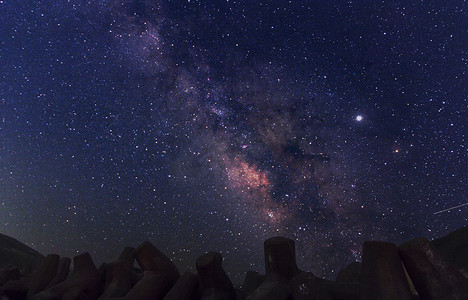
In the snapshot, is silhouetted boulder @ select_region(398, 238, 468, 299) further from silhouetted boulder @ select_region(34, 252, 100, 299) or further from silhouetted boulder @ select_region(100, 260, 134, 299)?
silhouetted boulder @ select_region(34, 252, 100, 299)

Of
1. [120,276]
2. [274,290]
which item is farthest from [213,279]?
[120,276]

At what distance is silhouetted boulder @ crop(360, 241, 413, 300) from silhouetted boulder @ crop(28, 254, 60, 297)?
3843 millimetres

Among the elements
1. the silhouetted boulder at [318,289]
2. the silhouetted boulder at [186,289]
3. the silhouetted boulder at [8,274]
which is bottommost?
the silhouetted boulder at [318,289]

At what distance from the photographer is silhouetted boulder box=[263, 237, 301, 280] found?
10.4 feet

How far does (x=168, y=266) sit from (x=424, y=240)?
261 centimetres

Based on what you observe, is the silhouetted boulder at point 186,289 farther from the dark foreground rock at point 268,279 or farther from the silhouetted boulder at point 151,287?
the silhouetted boulder at point 151,287

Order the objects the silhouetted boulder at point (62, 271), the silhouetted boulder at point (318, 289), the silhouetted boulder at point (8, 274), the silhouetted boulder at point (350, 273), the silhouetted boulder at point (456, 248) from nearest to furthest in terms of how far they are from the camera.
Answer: the silhouetted boulder at point (318, 289) → the silhouetted boulder at point (350, 273) → the silhouetted boulder at point (456, 248) → the silhouetted boulder at point (62, 271) → the silhouetted boulder at point (8, 274)

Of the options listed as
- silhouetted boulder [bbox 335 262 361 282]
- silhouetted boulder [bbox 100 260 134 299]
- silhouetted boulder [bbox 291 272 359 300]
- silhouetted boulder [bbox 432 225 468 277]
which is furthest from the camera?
silhouetted boulder [bbox 432 225 468 277]

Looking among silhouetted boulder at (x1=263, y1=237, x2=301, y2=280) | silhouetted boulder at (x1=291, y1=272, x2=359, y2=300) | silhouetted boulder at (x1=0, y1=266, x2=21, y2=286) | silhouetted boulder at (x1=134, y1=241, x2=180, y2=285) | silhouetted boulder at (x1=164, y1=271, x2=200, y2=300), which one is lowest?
silhouetted boulder at (x1=291, y1=272, x2=359, y2=300)

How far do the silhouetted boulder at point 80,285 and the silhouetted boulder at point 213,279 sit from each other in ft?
4.29

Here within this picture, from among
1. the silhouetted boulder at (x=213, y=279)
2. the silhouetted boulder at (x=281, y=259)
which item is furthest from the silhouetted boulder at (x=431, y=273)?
the silhouetted boulder at (x=213, y=279)

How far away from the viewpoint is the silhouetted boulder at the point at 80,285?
3401 millimetres

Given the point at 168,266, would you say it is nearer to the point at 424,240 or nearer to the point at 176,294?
the point at 176,294

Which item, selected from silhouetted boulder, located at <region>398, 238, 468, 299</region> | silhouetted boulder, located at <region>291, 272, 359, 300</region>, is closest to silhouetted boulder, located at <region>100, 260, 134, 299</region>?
silhouetted boulder, located at <region>291, 272, 359, 300</region>
